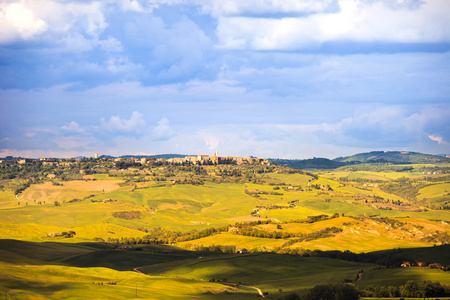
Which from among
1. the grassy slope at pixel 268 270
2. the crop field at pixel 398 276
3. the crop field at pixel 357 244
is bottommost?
the grassy slope at pixel 268 270

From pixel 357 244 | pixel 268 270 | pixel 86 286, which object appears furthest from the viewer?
pixel 357 244

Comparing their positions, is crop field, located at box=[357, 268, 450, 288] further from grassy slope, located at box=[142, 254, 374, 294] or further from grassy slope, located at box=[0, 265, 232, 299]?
grassy slope, located at box=[0, 265, 232, 299]

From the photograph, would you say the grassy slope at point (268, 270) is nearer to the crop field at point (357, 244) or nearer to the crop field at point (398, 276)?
the crop field at point (398, 276)

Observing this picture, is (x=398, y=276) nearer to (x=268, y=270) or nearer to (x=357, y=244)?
(x=268, y=270)

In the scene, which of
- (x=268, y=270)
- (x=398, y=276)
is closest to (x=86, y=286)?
(x=268, y=270)

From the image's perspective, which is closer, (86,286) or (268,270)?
(86,286)

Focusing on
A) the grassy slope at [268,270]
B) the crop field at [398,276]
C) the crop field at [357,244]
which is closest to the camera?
the crop field at [398,276]

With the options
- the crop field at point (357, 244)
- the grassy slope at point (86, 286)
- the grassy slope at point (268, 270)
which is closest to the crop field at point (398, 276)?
the grassy slope at point (268, 270)

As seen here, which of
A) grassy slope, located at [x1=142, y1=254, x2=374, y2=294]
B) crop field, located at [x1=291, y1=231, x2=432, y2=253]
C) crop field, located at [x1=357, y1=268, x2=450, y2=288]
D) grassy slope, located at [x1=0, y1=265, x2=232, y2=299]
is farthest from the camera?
crop field, located at [x1=291, y1=231, x2=432, y2=253]

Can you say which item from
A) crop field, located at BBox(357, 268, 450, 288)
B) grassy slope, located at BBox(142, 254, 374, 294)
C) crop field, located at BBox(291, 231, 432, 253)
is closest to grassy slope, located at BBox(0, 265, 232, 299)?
grassy slope, located at BBox(142, 254, 374, 294)

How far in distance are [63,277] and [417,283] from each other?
7295 centimetres

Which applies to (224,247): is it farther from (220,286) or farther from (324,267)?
(220,286)

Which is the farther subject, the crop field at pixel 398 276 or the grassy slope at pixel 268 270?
the grassy slope at pixel 268 270

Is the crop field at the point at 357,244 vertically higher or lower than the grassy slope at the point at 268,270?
higher
